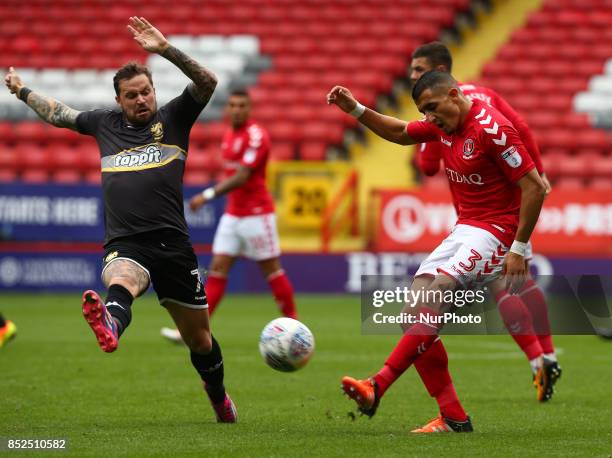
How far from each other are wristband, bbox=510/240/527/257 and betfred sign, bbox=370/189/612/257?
1157 centimetres

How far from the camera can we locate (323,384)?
9273mm

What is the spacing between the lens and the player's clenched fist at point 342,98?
6.96 metres

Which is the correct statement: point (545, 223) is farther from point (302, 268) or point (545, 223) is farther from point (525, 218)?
point (525, 218)

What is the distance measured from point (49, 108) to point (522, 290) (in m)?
3.84

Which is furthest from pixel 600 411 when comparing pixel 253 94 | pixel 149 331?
pixel 253 94

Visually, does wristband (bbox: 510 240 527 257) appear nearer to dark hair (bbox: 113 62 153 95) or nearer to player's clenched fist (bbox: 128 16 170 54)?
player's clenched fist (bbox: 128 16 170 54)

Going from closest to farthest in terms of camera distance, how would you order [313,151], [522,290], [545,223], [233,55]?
[522,290], [545,223], [313,151], [233,55]

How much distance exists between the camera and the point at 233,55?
77.3 ft

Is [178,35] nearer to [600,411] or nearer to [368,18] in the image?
[368,18]

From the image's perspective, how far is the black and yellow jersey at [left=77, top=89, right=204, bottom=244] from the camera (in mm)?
6820

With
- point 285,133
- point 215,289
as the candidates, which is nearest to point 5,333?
point 215,289

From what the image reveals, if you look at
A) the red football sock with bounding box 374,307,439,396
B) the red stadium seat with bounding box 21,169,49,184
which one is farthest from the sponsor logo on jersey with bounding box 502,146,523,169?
the red stadium seat with bounding box 21,169,49,184

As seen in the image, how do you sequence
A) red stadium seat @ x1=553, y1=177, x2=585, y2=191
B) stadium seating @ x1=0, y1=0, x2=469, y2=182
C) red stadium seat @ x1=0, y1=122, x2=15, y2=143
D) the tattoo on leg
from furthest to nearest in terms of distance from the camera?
red stadium seat @ x1=0, y1=122, x2=15, y2=143 < stadium seating @ x1=0, y1=0, x2=469, y2=182 < red stadium seat @ x1=553, y1=177, x2=585, y2=191 < the tattoo on leg

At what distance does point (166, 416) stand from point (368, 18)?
18126mm
